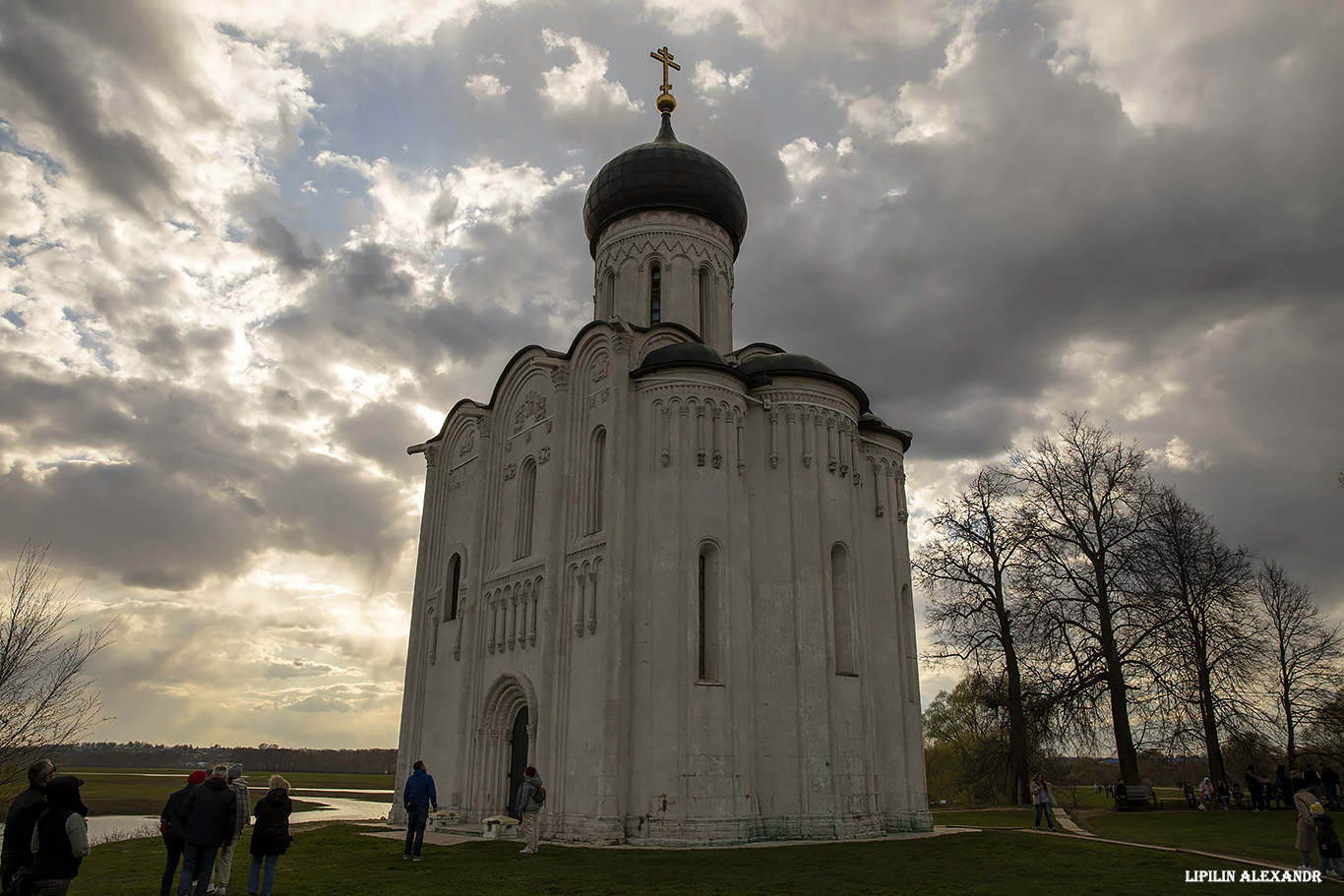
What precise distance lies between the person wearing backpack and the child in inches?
378

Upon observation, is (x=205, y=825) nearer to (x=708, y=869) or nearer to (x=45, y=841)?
(x=45, y=841)

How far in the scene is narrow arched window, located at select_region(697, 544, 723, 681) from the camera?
1513 cm

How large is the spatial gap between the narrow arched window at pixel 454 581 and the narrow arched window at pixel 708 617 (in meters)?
7.74

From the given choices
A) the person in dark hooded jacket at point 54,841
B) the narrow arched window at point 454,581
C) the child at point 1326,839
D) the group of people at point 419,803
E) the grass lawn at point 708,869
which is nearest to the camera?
the person in dark hooded jacket at point 54,841

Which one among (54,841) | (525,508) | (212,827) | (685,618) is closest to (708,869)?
(685,618)

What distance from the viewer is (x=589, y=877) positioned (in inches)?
403

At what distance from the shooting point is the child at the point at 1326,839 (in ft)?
29.8

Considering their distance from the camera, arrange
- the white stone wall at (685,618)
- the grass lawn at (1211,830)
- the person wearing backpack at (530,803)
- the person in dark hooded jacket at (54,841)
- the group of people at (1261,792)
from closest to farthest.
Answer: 1. the person in dark hooded jacket at (54,841)
2. the grass lawn at (1211,830)
3. the person wearing backpack at (530,803)
4. the white stone wall at (685,618)
5. the group of people at (1261,792)

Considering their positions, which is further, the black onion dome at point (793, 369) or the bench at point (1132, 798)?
the bench at point (1132, 798)

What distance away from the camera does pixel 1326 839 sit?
30.1 feet

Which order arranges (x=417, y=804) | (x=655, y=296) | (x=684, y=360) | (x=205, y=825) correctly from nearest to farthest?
(x=205, y=825) → (x=417, y=804) → (x=684, y=360) → (x=655, y=296)

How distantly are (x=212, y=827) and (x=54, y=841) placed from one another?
1.96 meters

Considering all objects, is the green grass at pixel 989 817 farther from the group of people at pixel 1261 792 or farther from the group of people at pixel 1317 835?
the group of people at pixel 1317 835

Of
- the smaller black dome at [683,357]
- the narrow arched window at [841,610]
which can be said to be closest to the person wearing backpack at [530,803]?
the narrow arched window at [841,610]
